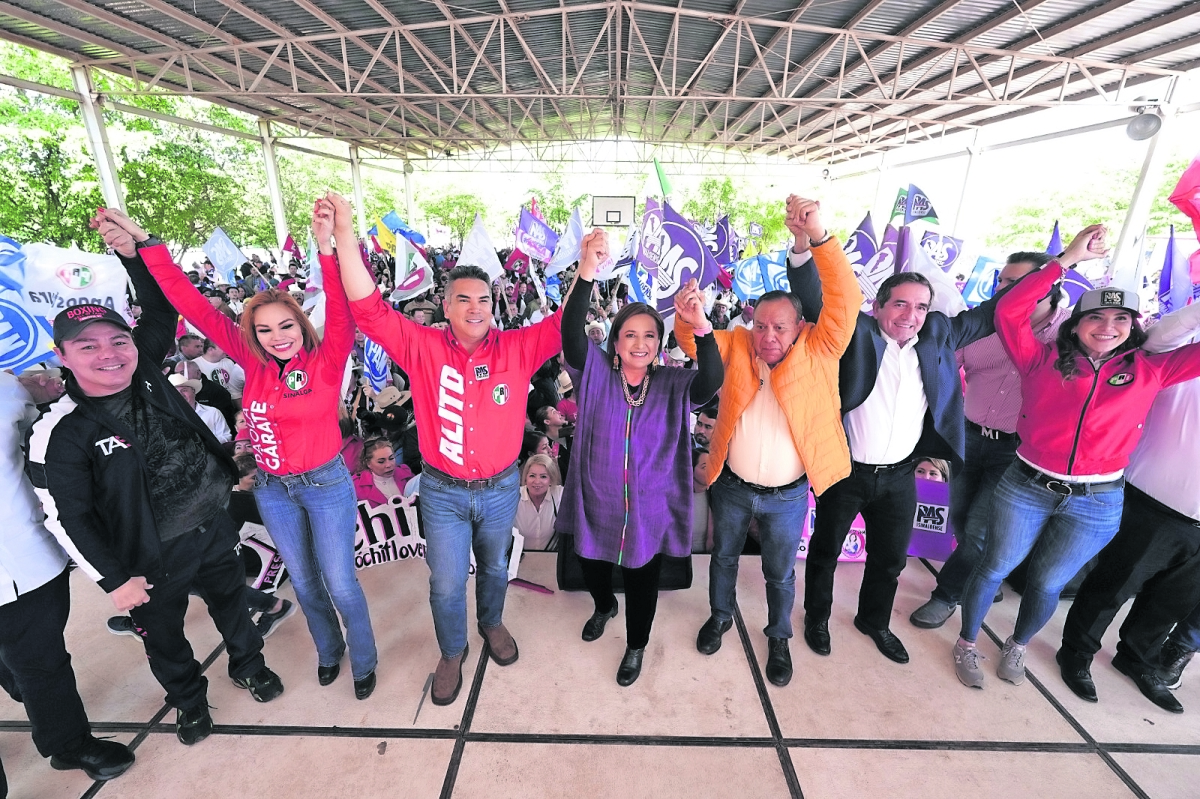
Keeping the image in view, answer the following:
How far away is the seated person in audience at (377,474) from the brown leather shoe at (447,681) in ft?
4.64

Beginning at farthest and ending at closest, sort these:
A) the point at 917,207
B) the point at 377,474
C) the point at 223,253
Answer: the point at 223,253 < the point at 917,207 < the point at 377,474

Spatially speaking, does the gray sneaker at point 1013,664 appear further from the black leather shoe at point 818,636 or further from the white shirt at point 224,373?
the white shirt at point 224,373

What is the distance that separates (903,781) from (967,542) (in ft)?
4.77

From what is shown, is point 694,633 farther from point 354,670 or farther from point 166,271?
point 166,271

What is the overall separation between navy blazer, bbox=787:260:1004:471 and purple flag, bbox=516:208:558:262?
191 inches

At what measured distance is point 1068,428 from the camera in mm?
2400

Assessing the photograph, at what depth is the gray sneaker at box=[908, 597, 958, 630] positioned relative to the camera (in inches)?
125

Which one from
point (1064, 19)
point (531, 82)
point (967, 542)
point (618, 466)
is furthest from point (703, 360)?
point (531, 82)

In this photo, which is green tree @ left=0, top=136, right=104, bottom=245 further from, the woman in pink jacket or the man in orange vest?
the woman in pink jacket

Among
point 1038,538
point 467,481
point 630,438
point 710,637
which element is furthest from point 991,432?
point 467,481

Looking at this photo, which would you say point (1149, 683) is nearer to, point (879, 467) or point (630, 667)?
point (879, 467)

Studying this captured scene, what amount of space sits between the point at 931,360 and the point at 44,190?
16.8m

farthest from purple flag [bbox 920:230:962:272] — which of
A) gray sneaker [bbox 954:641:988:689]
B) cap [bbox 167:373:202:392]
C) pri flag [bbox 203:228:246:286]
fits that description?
pri flag [bbox 203:228:246:286]

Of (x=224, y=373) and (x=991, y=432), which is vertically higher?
(x=991, y=432)
